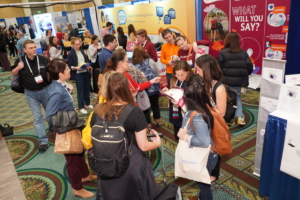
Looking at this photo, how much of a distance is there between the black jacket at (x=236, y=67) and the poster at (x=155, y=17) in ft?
7.33

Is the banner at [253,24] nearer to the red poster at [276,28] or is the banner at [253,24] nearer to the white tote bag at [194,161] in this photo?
the red poster at [276,28]

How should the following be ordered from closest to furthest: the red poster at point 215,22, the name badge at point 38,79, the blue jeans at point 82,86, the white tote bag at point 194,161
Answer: the white tote bag at point 194,161, the name badge at point 38,79, the blue jeans at point 82,86, the red poster at point 215,22

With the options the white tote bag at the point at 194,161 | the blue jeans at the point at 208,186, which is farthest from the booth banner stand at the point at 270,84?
the white tote bag at the point at 194,161

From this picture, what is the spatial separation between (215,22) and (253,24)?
884 millimetres

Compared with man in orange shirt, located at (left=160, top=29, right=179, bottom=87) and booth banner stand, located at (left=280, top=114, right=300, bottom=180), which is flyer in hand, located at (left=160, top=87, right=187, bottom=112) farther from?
man in orange shirt, located at (left=160, top=29, right=179, bottom=87)

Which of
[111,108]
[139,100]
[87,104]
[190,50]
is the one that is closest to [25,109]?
[87,104]

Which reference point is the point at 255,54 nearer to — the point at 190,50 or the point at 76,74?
the point at 190,50

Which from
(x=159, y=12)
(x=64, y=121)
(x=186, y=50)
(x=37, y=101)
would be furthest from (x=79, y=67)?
(x=159, y=12)

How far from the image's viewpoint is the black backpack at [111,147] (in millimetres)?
1548

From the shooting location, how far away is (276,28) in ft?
14.9

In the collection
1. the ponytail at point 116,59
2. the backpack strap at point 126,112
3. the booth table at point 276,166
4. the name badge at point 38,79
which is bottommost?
the booth table at point 276,166

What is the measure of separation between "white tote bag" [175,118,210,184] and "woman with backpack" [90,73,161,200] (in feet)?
0.91

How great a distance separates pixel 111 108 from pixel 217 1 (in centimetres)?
465

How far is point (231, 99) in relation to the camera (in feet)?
8.82
